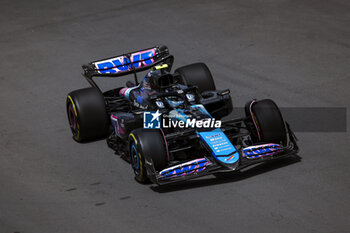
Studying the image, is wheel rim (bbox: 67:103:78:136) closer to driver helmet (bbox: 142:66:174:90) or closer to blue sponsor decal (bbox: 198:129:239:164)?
driver helmet (bbox: 142:66:174:90)

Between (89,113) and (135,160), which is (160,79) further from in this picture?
(135,160)

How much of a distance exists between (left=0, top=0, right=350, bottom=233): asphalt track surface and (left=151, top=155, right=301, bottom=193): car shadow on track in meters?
0.03

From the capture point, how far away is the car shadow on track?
10.3 metres

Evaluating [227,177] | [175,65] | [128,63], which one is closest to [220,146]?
[227,177]

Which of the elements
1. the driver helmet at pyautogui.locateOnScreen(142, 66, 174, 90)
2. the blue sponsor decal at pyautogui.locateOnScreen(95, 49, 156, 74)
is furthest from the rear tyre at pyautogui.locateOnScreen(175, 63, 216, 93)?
the driver helmet at pyautogui.locateOnScreen(142, 66, 174, 90)

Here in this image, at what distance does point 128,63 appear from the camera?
13156mm

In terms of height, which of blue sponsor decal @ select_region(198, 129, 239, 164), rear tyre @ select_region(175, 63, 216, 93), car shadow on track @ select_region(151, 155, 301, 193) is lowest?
car shadow on track @ select_region(151, 155, 301, 193)

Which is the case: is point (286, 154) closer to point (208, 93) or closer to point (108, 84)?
Answer: point (208, 93)

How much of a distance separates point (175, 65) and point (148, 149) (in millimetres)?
6491

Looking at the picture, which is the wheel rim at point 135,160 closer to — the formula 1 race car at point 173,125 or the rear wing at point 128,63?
the formula 1 race car at point 173,125

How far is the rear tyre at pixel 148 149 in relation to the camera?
10047 millimetres

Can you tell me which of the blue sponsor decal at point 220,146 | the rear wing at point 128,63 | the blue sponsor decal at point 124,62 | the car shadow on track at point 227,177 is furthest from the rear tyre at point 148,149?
the blue sponsor decal at point 124,62

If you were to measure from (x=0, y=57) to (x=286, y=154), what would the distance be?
994cm

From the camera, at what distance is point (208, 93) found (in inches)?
464
